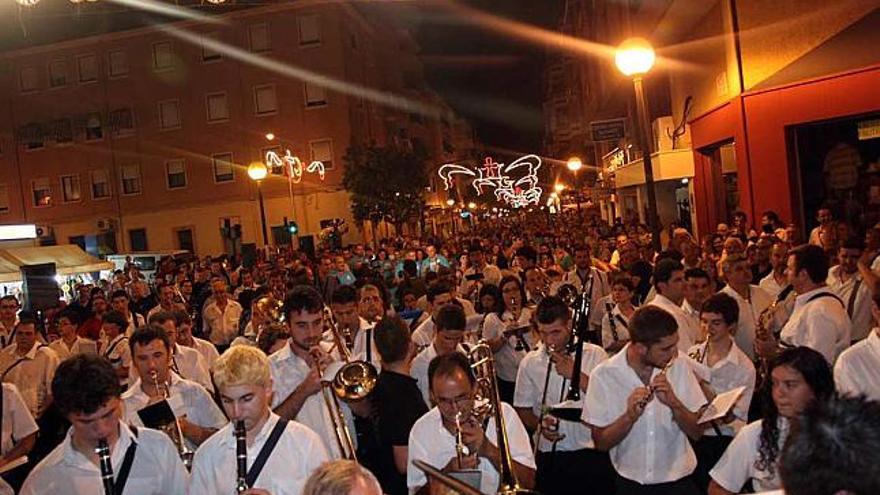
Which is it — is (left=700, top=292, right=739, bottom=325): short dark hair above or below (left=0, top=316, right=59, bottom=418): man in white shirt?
above

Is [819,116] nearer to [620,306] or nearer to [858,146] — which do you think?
[858,146]

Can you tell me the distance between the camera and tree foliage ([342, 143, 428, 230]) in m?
42.0

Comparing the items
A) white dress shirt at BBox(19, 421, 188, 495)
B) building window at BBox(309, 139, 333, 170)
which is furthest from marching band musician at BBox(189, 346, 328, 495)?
building window at BBox(309, 139, 333, 170)

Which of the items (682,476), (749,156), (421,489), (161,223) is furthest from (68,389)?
(161,223)

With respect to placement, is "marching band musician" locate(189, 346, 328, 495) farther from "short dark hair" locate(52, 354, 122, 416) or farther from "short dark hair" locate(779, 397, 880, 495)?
"short dark hair" locate(779, 397, 880, 495)

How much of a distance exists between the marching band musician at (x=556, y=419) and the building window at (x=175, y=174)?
4188 cm

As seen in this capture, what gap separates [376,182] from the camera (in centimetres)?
4206

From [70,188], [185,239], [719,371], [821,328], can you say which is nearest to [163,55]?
[70,188]

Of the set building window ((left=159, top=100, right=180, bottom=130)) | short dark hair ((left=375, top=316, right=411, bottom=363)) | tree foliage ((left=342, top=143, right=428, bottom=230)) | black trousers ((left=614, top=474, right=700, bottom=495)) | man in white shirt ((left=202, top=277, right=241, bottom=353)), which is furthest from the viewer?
building window ((left=159, top=100, right=180, bottom=130))

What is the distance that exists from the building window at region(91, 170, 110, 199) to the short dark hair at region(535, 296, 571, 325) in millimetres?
43836

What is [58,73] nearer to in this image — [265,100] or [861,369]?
[265,100]

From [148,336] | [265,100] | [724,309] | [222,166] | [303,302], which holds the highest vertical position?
[265,100]

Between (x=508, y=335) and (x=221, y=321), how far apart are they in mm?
6490

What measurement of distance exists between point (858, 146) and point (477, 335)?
10.2 metres
